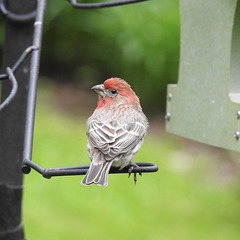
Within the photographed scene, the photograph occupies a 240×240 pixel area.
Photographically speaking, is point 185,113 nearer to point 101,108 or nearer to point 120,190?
point 101,108

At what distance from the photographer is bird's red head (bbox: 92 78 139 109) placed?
275cm

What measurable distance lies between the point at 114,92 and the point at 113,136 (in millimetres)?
273

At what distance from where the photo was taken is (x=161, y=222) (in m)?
4.79

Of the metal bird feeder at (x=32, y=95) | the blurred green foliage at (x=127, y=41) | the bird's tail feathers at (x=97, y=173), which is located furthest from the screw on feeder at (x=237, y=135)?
the blurred green foliage at (x=127, y=41)

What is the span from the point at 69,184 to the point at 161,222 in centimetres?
91

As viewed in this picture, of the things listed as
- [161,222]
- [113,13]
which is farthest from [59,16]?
[161,222]

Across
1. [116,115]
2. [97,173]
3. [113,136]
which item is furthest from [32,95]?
[116,115]

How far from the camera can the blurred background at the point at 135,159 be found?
471 centimetres

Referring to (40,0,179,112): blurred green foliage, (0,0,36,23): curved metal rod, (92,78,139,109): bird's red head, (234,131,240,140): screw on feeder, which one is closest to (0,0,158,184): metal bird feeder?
(0,0,36,23): curved metal rod

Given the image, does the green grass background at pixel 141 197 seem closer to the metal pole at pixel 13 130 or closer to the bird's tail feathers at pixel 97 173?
the metal pole at pixel 13 130

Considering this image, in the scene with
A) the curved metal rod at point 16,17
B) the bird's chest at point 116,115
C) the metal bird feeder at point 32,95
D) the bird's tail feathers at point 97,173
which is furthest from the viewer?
the curved metal rod at point 16,17

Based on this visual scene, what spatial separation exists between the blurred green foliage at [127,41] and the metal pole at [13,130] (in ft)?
10.7

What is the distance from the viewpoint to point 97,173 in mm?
2305

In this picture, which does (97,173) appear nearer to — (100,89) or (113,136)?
(113,136)
